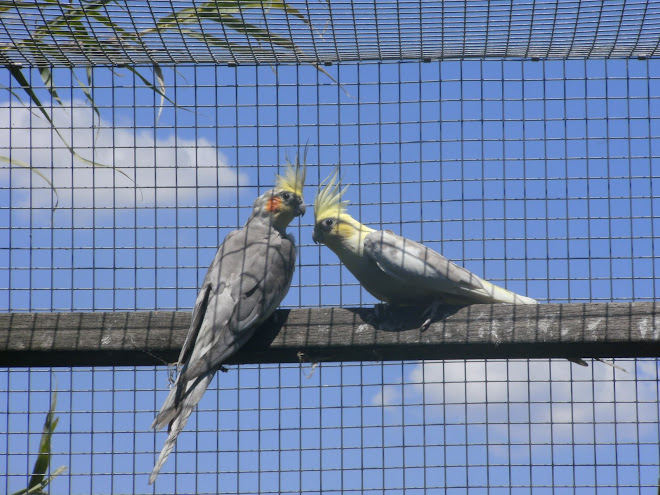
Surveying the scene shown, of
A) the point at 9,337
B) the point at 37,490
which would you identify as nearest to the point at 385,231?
the point at 9,337

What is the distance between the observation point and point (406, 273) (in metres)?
2.26

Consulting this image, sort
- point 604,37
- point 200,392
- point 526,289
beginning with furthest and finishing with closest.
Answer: point 526,289
point 604,37
point 200,392

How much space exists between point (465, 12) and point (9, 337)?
150 cm

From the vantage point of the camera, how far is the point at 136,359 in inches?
79.4

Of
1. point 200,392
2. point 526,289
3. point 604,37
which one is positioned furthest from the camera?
point 526,289

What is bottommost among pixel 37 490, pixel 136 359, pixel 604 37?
pixel 37 490

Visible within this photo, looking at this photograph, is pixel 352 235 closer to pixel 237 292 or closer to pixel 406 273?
pixel 406 273

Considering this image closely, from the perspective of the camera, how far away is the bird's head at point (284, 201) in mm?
2604

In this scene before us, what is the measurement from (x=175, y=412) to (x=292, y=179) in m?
1.01

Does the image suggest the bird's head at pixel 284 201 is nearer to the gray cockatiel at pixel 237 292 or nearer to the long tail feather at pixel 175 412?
the gray cockatiel at pixel 237 292

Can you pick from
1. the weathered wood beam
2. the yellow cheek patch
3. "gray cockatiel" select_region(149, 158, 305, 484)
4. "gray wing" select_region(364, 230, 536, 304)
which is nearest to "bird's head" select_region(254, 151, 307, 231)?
"gray cockatiel" select_region(149, 158, 305, 484)

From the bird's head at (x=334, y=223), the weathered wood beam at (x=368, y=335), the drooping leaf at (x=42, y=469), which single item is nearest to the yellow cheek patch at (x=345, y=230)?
the bird's head at (x=334, y=223)

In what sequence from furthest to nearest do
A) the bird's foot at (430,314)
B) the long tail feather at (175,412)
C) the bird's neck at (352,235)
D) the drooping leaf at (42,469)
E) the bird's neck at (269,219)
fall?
the bird's neck at (269,219)
the bird's neck at (352,235)
the drooping leaf at (42,469)
the bird's foot at (430,314)
the long tail feather at (175,412)

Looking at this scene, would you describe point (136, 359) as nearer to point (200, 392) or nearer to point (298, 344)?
point (200, 392)
